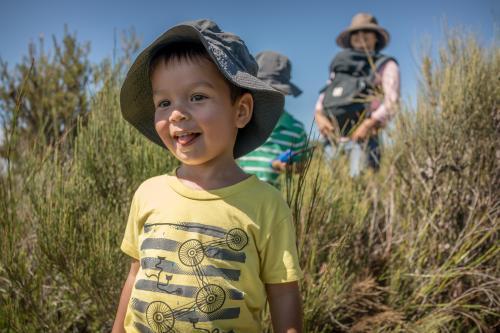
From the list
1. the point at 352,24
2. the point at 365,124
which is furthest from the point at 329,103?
the point at 352,24

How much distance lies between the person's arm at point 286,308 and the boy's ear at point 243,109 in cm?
48

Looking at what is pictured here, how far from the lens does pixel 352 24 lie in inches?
178

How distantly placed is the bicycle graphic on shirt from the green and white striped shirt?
1911mm

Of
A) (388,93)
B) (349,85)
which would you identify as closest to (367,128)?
(388,93)

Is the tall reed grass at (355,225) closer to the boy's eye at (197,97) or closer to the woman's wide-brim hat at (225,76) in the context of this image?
the woman's wide-brim hat at (225,76)

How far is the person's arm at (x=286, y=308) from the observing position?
1.25 m

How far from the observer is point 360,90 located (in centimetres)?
387

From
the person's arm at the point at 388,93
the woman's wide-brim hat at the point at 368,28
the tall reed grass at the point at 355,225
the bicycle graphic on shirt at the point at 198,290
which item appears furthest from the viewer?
the woman's wide-brim hat at the point at 368,28

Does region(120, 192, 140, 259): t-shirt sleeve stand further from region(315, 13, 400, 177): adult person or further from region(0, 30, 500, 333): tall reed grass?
region(315, 13, 400, 177): adult person

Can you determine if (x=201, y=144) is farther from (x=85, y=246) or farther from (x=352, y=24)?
(x=352, y=24)

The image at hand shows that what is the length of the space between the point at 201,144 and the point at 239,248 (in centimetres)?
30

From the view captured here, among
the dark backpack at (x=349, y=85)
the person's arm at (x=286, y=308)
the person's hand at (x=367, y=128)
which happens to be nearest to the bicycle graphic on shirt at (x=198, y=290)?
the person's arm at (x=286, y=308)

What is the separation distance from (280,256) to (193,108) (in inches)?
17.9

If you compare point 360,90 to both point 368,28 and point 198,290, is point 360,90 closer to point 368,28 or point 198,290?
point 368,28
